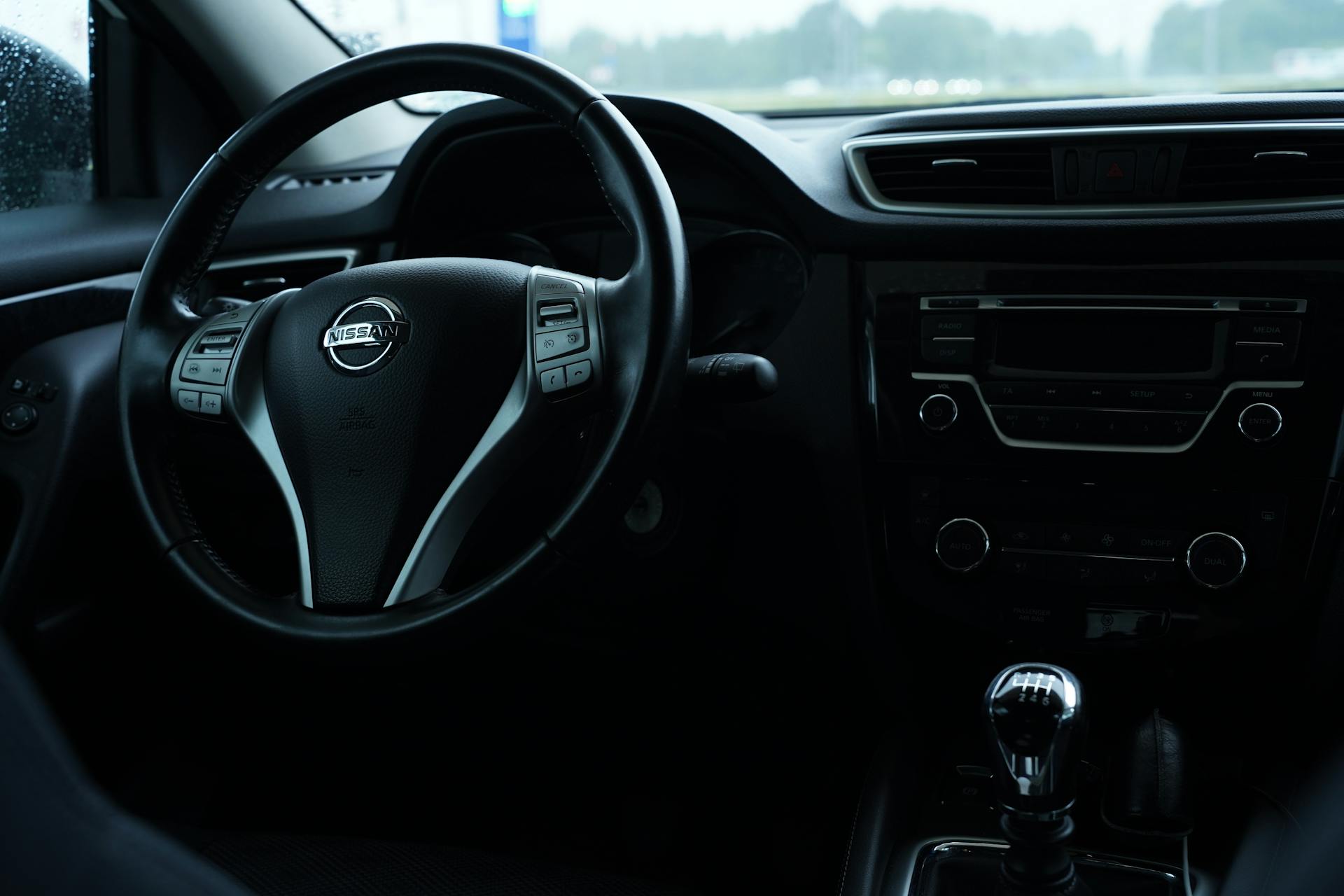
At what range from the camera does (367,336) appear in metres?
1.06

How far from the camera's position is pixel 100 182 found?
1.79 m

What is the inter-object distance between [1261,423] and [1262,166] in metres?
0.25

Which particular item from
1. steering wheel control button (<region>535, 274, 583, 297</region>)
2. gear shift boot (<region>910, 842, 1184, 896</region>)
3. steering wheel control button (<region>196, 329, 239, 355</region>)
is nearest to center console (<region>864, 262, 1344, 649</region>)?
gear shift boot (<region>910, 842, 1184, 896</region>)

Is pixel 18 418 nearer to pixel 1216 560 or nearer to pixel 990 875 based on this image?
pixel 990 875

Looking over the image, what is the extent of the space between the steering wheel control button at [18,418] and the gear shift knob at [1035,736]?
108 cm

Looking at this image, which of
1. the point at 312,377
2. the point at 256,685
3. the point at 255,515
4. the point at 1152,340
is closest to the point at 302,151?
the point at 255,515

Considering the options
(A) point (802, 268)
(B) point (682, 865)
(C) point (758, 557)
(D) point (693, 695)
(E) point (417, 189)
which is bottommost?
(B) point (682, 865)

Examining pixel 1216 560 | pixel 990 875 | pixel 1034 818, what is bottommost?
pixel 990 875

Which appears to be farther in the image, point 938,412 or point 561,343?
point 938,412

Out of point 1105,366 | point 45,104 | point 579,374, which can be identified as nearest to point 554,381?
point 579,374

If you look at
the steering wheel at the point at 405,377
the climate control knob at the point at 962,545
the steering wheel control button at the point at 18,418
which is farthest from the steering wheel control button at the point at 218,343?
the climate control knob at the point at 962,545

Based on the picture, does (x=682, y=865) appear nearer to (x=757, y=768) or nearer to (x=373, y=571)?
(x=757, y=768)

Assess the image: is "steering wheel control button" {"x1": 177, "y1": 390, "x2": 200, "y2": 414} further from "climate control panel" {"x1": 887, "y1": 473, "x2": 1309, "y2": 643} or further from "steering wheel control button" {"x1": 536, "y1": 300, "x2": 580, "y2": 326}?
"climate control panel" {"x1": 887, "y1": 473, "x2": 1309, "y2": 643}

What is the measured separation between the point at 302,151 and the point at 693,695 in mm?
981
